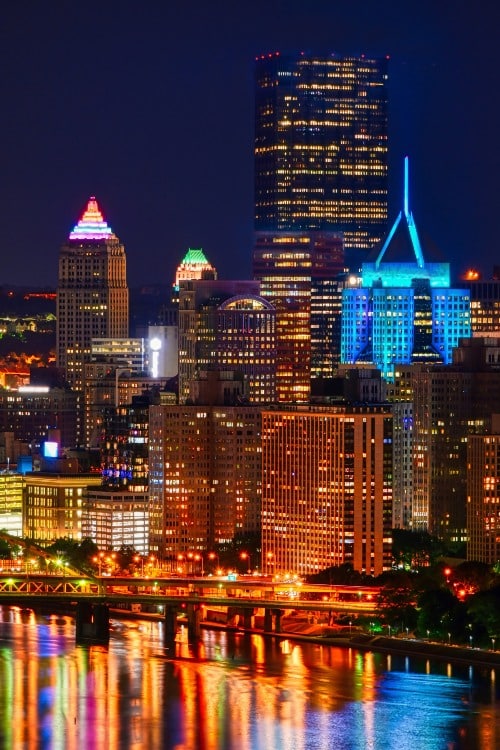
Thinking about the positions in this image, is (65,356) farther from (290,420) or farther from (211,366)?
(290,420)

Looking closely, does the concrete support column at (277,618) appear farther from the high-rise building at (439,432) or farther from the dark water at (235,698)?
the high-rise building at (439,432)

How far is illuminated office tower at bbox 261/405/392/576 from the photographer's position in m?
113

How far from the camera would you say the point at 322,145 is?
504ft

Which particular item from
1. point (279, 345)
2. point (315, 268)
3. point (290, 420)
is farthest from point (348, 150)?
point (290, 420)

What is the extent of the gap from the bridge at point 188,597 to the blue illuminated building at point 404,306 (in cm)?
3133

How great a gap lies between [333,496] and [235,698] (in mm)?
20370

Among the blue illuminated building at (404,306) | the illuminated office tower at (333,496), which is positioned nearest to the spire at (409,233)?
the blue illuminated building at (404,306)

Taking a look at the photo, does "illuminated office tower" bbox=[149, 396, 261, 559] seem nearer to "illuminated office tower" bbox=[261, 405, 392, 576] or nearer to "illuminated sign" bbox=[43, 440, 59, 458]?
"illuminated office tower" bbox=[261, 405, 392, 576]

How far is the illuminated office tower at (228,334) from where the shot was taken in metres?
137

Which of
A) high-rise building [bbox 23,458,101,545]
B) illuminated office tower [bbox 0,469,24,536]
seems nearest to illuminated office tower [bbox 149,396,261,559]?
high-rise building [bbox 23,458,101,545]

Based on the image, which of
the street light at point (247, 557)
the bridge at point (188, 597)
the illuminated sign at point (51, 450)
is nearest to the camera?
the bridge at point (188, 597)

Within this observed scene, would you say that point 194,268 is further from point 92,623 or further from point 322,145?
point 92,623

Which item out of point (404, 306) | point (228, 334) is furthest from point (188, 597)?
point (404, 306)

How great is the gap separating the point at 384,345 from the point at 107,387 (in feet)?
58.4
